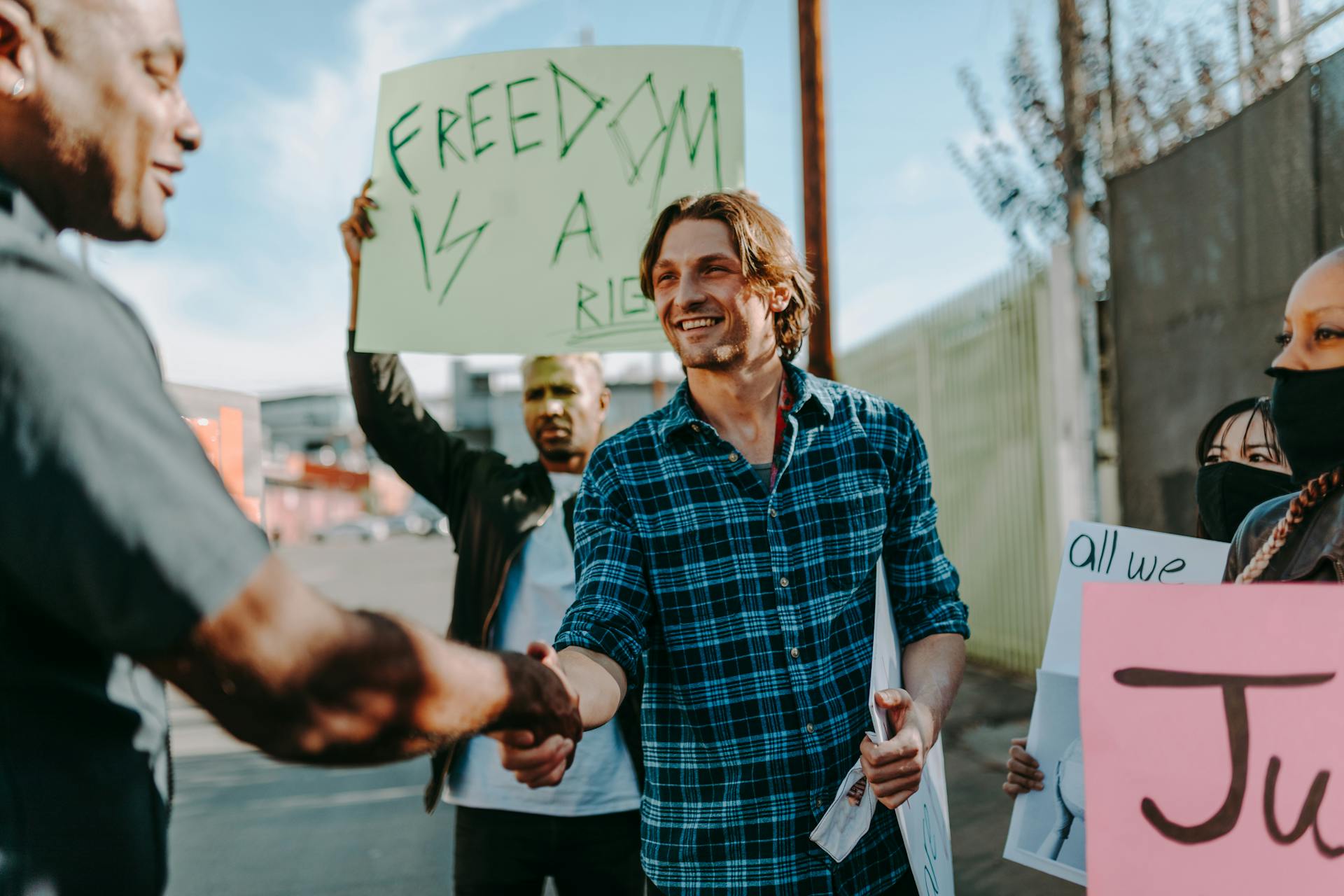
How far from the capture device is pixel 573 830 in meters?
2.54

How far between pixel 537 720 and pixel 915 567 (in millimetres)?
963

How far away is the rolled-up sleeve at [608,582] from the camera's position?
5.58 feet

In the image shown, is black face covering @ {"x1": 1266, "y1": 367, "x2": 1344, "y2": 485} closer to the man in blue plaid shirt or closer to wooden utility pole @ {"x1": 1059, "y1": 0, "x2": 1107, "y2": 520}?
the man in blue plaid shirt

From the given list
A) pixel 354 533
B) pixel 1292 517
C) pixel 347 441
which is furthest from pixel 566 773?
pixel 347 441

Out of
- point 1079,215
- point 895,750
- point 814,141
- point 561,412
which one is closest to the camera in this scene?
point 895,750

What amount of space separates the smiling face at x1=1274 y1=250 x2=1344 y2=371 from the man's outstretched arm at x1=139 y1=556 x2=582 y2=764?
1.16m

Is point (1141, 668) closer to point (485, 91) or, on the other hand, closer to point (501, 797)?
point (501, 797)

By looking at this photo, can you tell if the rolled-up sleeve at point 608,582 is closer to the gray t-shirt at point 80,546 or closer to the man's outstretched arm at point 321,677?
the man's outstretched arm at point 321,677

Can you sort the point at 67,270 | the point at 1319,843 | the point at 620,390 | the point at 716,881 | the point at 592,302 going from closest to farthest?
the point at 67,270 < the point at 1319,843 < the point at 716,881 < the point at 592,302 < the point at 620,390

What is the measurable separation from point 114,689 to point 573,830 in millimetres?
1792

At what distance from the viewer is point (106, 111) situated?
0.95 meters

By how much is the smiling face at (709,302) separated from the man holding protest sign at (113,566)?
1.04m

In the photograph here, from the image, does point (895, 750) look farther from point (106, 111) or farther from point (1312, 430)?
point (106, 111)

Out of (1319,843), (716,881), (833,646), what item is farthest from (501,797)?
(1319,843)
